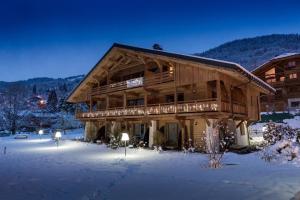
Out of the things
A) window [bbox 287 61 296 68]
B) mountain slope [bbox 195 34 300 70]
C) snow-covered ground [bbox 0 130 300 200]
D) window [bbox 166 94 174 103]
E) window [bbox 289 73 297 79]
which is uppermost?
mountain slope [bbox 195 34 300 70]

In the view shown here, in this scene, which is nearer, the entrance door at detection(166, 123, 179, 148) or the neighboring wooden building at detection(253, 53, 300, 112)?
the entrance door at detection(166, 123, 179, 148)

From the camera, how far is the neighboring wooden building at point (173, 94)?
22125mm

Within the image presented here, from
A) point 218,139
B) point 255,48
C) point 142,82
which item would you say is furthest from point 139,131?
point 255,48

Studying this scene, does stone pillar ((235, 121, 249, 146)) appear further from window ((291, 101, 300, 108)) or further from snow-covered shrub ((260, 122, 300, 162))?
window ((291, 101, 300, 108))

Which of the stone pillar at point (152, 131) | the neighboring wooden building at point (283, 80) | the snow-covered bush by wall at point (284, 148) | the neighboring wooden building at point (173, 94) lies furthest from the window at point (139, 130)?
the neighboring wooden building at point (283, 80)

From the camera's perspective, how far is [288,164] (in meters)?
14.4

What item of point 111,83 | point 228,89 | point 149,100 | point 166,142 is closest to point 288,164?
point 228,89

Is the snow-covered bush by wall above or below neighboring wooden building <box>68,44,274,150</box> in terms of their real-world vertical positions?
below

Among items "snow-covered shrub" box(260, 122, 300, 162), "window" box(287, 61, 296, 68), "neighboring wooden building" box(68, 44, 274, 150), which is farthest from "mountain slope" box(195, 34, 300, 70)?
"snow-covered shrub" box(260, 122, 300, 162)

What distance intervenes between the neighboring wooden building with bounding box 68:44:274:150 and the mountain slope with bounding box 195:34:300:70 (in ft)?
208

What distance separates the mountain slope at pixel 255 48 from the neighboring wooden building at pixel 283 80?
4290 cm

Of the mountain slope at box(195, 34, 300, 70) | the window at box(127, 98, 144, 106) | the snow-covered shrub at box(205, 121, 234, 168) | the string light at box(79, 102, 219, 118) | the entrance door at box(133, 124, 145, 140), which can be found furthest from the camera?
the mountain slope at box(195, 34, 300, 70)

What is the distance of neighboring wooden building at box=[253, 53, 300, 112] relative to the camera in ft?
136

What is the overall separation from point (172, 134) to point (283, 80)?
81.4ft
